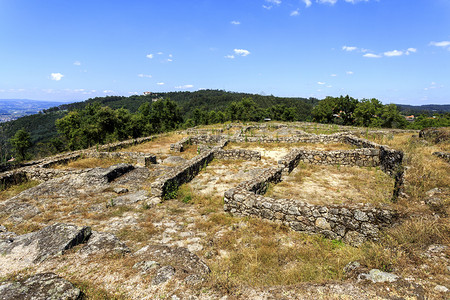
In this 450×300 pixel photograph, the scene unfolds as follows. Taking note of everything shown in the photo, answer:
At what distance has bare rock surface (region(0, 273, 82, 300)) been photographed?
126 inches

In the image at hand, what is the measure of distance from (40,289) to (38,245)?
208 cm

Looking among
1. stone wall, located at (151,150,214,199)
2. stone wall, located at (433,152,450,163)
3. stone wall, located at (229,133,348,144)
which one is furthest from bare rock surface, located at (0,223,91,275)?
stone wall, located at (229,133,348,144)

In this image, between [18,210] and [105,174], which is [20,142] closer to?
[105,174]

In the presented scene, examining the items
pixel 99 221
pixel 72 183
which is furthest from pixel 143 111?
pixel 99 221

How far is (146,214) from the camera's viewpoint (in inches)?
285

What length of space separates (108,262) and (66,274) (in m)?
0.71

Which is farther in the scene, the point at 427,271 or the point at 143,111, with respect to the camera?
the point at 143,111

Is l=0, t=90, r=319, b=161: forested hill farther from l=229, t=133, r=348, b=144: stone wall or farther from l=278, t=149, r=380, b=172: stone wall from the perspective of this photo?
l=278, t=149, r=380, b=172: stone wall

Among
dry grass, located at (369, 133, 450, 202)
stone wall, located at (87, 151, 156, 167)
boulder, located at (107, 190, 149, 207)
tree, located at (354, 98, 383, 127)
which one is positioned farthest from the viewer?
tree, located at (354, 98, 383, 127)

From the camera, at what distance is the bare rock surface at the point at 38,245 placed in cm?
442

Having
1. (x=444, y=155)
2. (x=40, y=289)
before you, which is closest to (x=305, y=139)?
(x=444, y=155)

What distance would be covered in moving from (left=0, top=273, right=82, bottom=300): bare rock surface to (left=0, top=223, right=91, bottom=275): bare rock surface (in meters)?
0.89

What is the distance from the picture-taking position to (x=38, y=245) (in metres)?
4.88

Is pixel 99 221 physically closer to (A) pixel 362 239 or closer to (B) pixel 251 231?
(B) pixel 251 231
